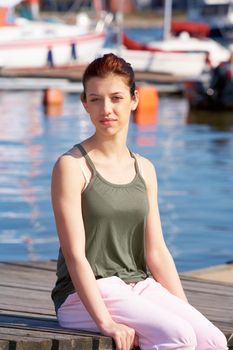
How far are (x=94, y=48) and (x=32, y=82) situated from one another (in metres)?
8.45

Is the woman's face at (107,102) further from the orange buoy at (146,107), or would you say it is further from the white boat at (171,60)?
the white boat at (171,60)

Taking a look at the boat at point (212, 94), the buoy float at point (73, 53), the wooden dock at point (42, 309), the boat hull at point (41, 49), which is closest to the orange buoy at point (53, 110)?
the boat at point (212, 94)

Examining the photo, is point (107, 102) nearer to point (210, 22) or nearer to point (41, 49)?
point (41, 49)

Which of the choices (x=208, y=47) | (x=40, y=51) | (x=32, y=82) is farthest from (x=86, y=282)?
(x=208, y=47)

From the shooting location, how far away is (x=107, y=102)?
5.24m

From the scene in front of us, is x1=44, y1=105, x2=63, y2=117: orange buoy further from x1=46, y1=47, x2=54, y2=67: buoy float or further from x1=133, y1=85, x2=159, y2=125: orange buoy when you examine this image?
x1=46, y1=47, x2=54, y2=67: buoy float

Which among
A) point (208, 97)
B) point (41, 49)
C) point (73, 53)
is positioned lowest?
point (73, 53)

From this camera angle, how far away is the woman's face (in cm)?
523

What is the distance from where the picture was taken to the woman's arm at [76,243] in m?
5.01

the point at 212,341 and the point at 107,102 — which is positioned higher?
the point at 107,102

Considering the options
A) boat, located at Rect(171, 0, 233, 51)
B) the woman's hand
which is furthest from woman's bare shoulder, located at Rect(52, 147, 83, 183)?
boat, located at Rect(171, 0, 233, 51)

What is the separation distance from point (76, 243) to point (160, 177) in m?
11.8

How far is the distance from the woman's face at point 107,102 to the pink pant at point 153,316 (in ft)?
2.09

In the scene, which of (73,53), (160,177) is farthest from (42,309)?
(73,53)
